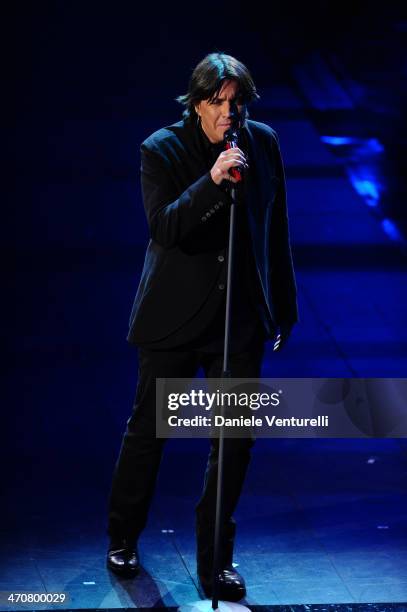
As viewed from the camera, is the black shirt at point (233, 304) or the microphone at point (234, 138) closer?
the microphone at point (234, 138)

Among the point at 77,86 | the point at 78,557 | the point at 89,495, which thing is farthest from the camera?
the point at 77,86

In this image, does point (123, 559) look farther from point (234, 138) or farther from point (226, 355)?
point (234, 138)

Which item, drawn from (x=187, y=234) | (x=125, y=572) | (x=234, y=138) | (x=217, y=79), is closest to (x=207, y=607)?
(x=125, y=572)

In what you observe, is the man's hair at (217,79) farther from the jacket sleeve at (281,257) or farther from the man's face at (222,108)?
the jacket sleeve at (281,257)

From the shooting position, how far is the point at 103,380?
16.3ft

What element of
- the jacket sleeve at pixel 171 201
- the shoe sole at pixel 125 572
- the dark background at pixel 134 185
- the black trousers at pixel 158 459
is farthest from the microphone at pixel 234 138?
the dark background at pixel 134 185

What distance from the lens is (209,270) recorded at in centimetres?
304

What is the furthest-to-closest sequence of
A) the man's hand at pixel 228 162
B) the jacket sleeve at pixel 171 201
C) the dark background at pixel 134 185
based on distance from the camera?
the dark background at pixel 134 185 → the jacket sleeve at pixel 171 201 → the man's hand at pixel 228 162

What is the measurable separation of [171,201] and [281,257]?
386mm

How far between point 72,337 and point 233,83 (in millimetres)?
2197

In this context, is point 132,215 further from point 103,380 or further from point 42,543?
point 42,543

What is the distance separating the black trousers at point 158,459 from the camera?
10.0ft

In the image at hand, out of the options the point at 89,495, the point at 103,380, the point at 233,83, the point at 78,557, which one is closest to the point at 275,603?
the point at 78,557

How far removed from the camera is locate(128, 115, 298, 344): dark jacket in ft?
9.94
